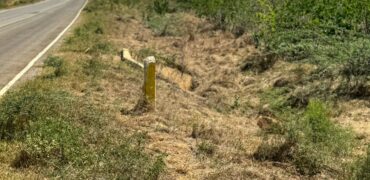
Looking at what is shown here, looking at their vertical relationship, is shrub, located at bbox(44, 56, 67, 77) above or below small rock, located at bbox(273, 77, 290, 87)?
above

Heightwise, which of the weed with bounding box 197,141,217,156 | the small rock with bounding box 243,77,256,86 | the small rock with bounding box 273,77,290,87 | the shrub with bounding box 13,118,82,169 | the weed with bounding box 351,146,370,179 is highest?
the shrub with bounding box 13,118,82,169

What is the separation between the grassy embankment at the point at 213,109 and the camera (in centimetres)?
639

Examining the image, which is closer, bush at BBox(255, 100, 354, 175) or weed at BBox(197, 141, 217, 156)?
bush at BBox(255, 100, 354, 175)

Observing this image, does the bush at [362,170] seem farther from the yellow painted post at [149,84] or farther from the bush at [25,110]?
the bush at [25,110]

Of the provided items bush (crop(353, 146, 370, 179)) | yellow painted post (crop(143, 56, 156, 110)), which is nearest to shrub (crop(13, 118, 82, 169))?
yellow painted post (crop(143, 56, 156, 110))

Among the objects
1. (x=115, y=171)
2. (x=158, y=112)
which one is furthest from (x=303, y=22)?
(x=115, y=171)

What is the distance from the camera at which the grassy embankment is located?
6.39m

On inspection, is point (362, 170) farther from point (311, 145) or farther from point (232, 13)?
point (232, 13)

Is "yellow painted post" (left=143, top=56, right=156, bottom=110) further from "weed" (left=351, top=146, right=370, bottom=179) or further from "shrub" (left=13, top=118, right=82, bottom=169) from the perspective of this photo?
"weed" (left=351, top=146, right=370, bottom=179)

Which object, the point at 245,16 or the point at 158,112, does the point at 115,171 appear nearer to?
the point at 158,112

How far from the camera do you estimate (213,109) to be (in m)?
11.8

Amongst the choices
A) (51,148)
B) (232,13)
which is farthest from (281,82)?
(232,13)

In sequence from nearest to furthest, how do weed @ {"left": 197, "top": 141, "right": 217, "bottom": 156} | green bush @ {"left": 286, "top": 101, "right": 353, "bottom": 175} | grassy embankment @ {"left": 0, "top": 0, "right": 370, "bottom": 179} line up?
grassy embankment @ {"left": 0, "top": 0, "right": 370, "bottom": 179} → green bush @ {"left": 286, "top": 101, "right": 353, "bottom": 175} → weed @ {"left": 197, "top": 141, "right": 217, "bottom": 156}

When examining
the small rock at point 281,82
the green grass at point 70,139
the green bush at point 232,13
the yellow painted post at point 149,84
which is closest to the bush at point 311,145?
the green grass at point 70,139
